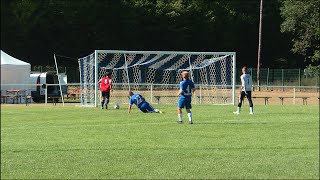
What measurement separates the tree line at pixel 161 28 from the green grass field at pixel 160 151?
178 cm

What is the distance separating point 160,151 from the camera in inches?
428

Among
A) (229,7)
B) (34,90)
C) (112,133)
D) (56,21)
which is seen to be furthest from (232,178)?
(229,7)

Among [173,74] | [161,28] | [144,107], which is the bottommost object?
[144,107]

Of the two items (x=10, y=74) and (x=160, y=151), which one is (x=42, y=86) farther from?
(x=10, y=74)

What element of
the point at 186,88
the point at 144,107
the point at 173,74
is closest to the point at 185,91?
the point at 186,88

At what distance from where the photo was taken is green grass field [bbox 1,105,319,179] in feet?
27.8

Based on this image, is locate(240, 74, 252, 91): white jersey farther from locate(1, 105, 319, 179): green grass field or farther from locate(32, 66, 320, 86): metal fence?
locate(32, 66, 320, 86): metal fence

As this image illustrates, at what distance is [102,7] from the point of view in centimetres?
588

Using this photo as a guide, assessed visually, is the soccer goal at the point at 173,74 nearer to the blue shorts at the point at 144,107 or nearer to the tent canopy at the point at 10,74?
the blue shorts at the point at 144,107

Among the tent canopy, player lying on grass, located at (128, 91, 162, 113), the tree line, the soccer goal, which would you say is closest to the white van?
the soccer goal

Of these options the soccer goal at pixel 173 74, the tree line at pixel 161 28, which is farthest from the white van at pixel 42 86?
the tree line at pixel 161 28

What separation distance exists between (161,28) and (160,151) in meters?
28.1

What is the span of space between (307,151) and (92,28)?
5.73 metres

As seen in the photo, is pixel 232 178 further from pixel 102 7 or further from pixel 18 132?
pixel 18 132
